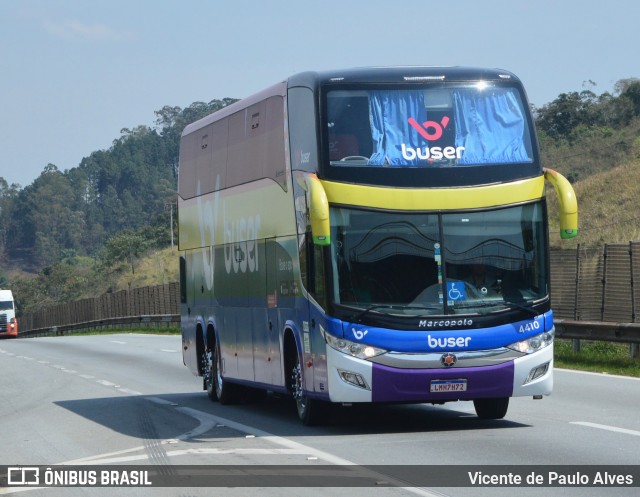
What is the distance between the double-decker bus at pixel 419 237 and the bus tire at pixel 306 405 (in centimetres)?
2

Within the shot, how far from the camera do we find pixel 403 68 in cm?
1484

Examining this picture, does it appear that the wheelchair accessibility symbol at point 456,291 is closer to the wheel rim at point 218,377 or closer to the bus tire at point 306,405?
the bus tire at point 306,405

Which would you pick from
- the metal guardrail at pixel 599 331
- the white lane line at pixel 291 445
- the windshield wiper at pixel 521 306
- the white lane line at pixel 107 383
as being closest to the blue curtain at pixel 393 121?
the windshield wiper at pixel 521 306

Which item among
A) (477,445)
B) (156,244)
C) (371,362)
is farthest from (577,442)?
(156,244)

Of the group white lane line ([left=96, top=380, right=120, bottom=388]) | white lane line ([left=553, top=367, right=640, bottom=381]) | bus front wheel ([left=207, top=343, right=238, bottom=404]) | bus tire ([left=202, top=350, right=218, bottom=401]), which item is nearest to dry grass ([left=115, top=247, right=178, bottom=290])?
white lane line ([left=96, top=380, right=120, bottom=388])

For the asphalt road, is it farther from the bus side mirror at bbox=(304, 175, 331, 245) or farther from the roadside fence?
the bus side mirror at bbox=(304, 175, 331, 245)

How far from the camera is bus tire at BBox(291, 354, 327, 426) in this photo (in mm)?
15094

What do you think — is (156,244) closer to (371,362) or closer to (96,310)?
(96,310)

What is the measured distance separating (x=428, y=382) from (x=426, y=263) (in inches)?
48.0

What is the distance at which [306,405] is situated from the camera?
49.9 ft

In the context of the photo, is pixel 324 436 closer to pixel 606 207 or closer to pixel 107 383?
pixel 107 383

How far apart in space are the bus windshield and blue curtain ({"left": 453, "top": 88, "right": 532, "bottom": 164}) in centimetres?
63

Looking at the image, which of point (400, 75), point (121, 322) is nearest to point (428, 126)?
point (400, 75)

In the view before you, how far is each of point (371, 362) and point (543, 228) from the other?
234 cm
